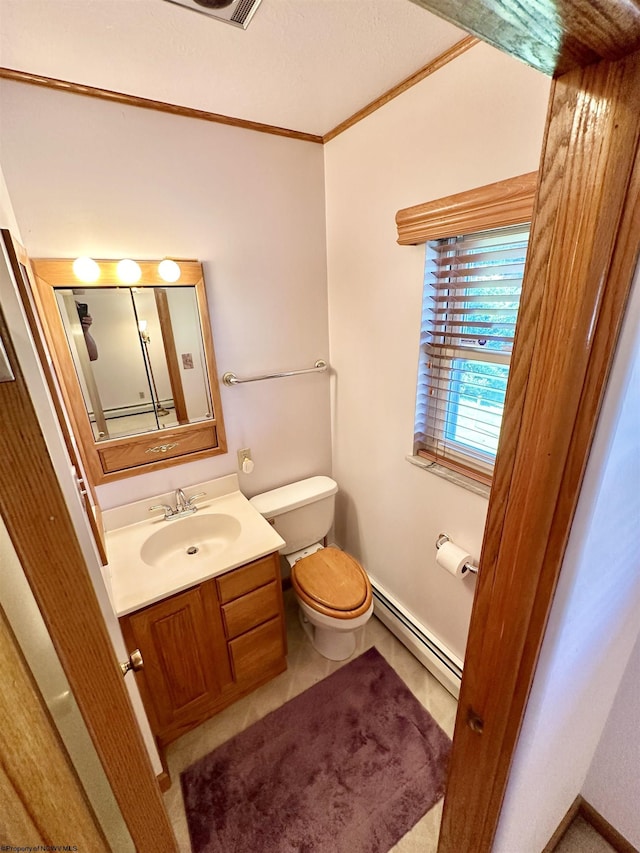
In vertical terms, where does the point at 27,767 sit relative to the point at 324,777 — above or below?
above

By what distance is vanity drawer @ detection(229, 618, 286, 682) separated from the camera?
157cm

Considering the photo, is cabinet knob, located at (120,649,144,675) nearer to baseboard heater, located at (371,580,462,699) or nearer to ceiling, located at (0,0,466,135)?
baseboard heater, located at (371,580,462,699)

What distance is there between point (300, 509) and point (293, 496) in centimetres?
8

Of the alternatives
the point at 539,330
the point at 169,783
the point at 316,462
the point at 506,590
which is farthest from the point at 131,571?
the point at 539,330

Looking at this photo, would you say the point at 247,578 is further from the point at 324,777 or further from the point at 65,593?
the point at 65,593

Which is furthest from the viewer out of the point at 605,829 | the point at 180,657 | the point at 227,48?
the point at 180,657

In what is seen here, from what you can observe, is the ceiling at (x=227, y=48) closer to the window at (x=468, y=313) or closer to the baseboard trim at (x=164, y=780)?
the window at (x=468, y=313)

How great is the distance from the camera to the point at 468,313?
51.1 inches

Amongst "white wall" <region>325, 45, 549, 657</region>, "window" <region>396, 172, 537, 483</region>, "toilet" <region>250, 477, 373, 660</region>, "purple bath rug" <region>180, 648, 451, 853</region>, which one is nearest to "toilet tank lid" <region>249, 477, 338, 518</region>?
"toilet" <region>250, 477, 373, 660</region>

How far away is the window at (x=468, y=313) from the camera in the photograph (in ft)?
3.62

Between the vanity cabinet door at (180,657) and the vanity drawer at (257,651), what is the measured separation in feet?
0.15

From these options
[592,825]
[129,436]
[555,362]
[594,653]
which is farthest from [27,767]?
[592,825]

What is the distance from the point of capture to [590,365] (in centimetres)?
50

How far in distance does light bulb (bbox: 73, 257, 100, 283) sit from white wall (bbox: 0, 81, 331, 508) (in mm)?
74
